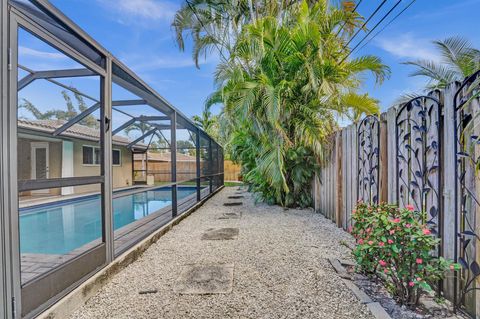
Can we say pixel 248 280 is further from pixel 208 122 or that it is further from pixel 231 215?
pixel 208 122

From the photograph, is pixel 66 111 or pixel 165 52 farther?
pixel 165 52

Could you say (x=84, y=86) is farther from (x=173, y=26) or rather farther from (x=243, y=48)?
(x=173, y=26)

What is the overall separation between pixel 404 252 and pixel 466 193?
60 cm

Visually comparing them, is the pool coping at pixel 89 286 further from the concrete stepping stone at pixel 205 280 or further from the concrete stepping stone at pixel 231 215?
the concrete stepping stone at pixel 231 215

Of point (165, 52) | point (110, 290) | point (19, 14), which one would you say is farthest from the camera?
point (165, 52)

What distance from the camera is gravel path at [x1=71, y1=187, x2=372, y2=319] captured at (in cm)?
210

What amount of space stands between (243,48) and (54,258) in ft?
16.5

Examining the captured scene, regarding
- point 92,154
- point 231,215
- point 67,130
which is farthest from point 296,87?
point 67,130

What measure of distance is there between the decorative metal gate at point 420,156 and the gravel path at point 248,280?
1.02 m

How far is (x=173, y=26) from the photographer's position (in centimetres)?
953

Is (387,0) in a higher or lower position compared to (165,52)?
lower

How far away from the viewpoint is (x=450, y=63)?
7230mm

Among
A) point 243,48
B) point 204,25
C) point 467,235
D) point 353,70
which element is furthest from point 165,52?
point 467,235

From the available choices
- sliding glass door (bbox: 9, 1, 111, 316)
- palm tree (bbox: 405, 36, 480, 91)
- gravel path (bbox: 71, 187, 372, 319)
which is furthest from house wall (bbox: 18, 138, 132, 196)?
palm tree (bbox: 405, 36, 480, 91)
